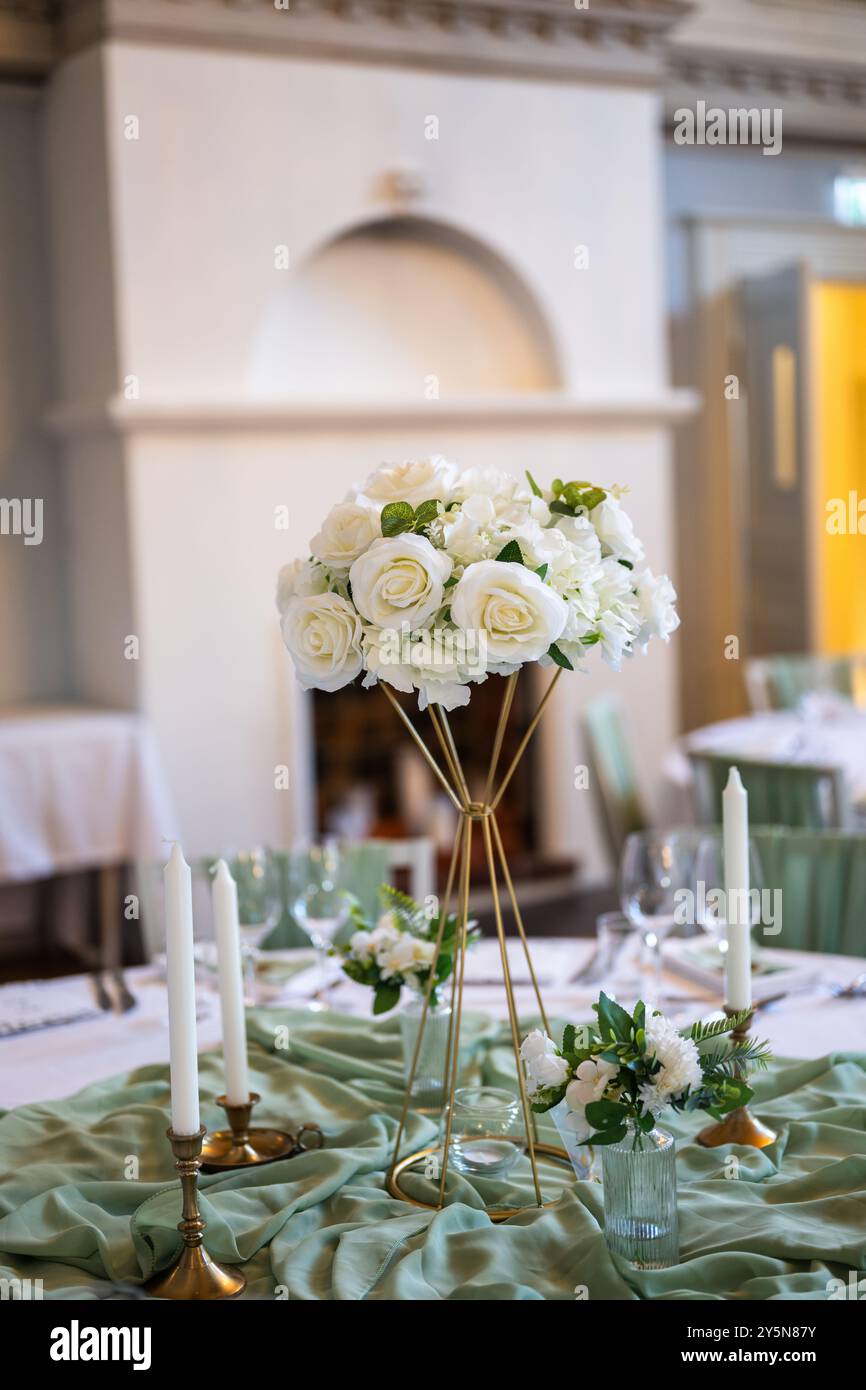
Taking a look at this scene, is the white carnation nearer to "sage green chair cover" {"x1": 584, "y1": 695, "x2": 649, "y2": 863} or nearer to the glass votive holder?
the glass votive holder

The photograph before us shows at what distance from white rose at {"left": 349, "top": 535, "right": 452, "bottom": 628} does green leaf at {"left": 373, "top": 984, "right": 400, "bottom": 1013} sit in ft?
1.70

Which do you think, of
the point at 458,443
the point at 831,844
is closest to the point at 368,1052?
the point at 831,844

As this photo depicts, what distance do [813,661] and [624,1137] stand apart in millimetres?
4227

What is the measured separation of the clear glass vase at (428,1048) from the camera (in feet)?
5.28

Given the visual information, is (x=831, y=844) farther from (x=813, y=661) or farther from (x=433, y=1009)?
(x=813, y=661)

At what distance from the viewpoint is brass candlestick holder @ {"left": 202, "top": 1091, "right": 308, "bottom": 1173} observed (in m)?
1.50

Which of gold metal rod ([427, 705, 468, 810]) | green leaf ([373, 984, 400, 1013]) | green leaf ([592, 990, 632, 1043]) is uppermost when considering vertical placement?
gold metal rod ([427, 705, 468, 810])

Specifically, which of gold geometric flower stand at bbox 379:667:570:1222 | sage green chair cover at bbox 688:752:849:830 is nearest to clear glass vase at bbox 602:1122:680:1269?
→ gold geometric flower stand at bbox 379:667:570:1222

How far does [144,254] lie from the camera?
476 centimetres

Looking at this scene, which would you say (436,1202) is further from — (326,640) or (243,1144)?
(326,640)

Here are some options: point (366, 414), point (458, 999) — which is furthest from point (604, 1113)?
point (366, 414)

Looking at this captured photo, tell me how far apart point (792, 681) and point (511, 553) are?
4085 mm
